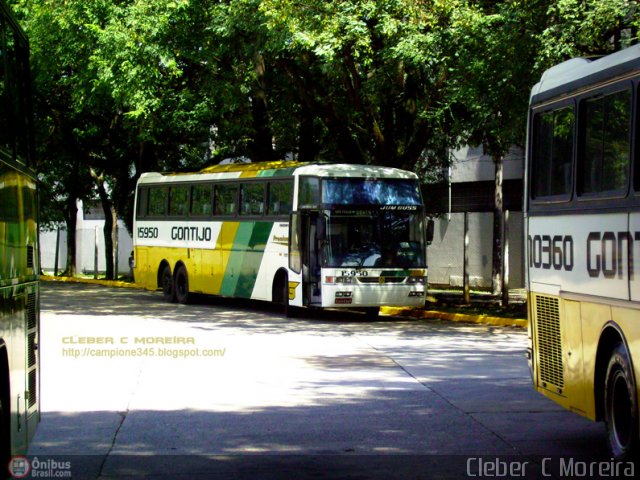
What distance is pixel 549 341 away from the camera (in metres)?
10.1

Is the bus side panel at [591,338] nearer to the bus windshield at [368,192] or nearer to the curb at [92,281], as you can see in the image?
the bus windshield at [368,192]

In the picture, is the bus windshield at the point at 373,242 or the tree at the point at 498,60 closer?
the tree at the point at 498,60

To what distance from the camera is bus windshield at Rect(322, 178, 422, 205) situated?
80.5ft

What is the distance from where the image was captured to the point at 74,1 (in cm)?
2864

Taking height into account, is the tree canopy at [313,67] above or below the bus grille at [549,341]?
above

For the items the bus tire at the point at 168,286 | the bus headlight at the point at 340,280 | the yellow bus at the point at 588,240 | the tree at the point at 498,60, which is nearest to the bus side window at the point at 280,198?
the bus headlight at the point at 340,280

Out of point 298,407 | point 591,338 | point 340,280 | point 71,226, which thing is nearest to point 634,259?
point 591,338

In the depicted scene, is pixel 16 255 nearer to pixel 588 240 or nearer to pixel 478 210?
pixel 588 240

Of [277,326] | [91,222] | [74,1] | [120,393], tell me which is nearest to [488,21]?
[277,326]

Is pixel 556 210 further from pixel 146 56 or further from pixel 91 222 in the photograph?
pixel 91 222

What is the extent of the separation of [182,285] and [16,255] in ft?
78.6

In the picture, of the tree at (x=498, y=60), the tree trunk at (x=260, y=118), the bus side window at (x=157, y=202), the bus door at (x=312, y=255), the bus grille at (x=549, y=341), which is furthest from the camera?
the bus side window at (x=157, y=202)

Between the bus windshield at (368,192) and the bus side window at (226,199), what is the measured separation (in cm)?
462

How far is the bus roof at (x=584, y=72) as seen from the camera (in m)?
8.39
